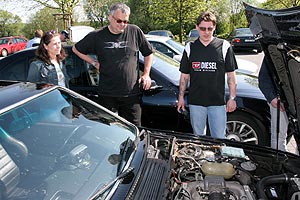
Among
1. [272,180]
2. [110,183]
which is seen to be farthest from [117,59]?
[272,180]

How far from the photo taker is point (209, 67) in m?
3.29

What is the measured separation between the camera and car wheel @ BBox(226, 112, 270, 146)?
3.89 m

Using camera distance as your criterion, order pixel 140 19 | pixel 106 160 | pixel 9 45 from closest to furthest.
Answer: pixel 106 160 → pixel 9 45 → pixel 140 19

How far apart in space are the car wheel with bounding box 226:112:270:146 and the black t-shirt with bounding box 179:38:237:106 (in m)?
0.62

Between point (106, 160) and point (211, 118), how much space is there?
5.68ft

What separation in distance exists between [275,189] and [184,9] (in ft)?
68.0

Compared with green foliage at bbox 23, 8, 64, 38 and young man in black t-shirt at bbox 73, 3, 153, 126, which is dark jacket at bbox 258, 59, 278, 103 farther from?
green foliage at bbox 23, 8, 64, 38

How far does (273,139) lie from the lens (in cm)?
360

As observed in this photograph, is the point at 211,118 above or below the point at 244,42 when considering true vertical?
above

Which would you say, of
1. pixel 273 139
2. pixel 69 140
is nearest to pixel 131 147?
pixel 69 140

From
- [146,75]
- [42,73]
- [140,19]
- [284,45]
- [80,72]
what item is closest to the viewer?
[284,45]

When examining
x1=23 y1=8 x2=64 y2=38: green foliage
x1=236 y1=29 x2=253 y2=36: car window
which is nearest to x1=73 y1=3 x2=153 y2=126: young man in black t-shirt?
x1=236 y1=29 x2=253 y2=36: car window

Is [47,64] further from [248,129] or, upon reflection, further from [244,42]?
[244,42]

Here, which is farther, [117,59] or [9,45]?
[9,45]
